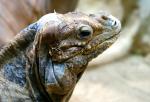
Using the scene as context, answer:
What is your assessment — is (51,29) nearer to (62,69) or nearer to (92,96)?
(62,69)

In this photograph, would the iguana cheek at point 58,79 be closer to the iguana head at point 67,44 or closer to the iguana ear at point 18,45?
the iguana head at point 67,44

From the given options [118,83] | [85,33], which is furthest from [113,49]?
[85,33]

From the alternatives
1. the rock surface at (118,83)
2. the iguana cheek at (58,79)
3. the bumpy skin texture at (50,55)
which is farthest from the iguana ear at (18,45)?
the rock surface at (118,83)

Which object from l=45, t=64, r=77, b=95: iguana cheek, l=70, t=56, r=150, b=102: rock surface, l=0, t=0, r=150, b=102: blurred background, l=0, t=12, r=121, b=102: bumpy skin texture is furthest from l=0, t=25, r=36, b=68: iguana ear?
l=70, t=56, r=150, b=102: rock surface

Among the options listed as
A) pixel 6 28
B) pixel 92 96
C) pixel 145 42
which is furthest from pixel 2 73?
pixel 145 42

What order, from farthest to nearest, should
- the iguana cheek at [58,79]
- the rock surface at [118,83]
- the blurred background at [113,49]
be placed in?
the rock surface at [118,83] → the blurred background at [113,49] → the iguana cheek at [58,79]

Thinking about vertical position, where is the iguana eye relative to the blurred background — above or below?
above

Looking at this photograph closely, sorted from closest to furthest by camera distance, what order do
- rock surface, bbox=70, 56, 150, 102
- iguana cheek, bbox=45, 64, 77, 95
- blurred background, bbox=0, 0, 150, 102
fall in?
iguana cheek, bbox=45, 64, 77, 95 < blurred background, bbox=0, 0, 150, 102 < rock surface, bbox=70, 56, 150, 102

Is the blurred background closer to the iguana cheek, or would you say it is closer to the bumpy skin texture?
the bumpy skin texture
